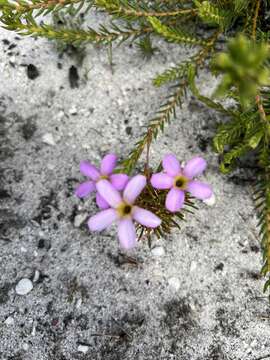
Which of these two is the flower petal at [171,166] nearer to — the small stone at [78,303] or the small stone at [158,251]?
the small stone at [158,251]

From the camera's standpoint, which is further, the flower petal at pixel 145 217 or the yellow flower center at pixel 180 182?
the yellow flower center at pixel 180 182

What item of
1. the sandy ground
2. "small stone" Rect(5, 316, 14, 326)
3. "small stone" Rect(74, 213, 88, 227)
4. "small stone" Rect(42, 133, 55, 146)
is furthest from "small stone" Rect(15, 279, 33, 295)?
"small stone" Rect(42, 133, 55, 146)

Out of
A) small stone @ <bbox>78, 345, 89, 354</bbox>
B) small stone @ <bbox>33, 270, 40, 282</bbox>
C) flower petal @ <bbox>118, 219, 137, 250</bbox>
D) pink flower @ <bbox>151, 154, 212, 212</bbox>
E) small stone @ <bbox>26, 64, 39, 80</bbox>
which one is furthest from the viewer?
small stone @ <bbox>26, 64, 39, 80</bbox>

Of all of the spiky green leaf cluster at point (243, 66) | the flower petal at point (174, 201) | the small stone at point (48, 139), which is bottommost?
the small stone at point (48, 139)

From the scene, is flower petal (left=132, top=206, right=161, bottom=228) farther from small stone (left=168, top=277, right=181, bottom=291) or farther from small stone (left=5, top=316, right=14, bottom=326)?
small stone (left=5, top=316, right=14, bottom=326)

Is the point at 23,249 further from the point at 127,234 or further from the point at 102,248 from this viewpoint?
the point at 127,234

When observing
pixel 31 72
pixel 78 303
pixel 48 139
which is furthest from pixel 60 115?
pixel 78 303

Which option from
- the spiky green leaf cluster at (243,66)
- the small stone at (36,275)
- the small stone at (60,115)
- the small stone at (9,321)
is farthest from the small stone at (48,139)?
the spiky green leaf cluster at (243,66)

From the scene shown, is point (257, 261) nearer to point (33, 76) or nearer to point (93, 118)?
point (93, 118)
